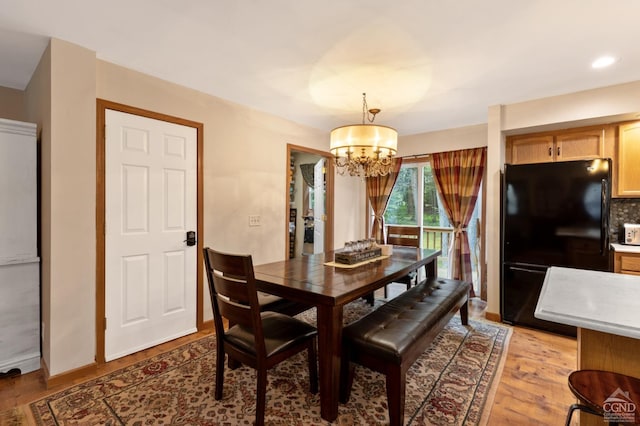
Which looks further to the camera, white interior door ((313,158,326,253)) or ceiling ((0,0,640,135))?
white interior door ((313,158,326,253))

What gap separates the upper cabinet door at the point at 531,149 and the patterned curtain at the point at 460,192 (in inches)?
19.9

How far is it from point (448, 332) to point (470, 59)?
247 centimetres

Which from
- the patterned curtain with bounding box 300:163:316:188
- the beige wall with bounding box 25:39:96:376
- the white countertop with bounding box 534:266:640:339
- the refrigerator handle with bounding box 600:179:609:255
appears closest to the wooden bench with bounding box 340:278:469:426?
the white countertop with bounding box 534:266:640:339

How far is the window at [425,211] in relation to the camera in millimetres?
4219

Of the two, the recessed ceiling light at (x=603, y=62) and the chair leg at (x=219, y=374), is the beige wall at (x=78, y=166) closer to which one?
the chair leg at (x=219, y=374)

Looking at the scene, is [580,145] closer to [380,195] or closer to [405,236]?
[405,236]

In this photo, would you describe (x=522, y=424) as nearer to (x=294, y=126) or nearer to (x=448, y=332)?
(x=448, y=332)

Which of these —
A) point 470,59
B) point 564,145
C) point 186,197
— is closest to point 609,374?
point 470,59

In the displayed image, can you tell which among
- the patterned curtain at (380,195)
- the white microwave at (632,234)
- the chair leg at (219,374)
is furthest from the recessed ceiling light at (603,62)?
the chair leg at (219,374)

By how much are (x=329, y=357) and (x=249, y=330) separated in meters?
0.55

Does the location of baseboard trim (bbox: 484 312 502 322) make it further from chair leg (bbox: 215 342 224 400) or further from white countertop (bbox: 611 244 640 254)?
chair leg (bbox: 215 342 224 400)

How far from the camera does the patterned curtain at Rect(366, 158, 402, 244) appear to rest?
16.0ft

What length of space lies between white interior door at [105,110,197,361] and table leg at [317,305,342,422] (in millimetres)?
1786

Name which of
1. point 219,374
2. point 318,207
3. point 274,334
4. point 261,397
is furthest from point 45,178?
point 318,207
